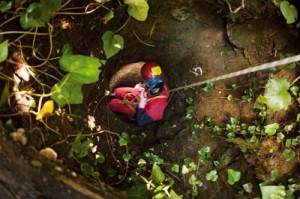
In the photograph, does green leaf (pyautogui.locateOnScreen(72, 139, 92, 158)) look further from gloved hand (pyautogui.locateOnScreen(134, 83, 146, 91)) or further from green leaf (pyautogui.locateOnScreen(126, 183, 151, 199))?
gloved hand (pyautogui.locateOnScreen(134, 83, 146, 91))

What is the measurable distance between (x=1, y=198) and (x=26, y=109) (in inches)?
21.0

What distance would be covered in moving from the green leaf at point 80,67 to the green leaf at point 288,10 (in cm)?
146

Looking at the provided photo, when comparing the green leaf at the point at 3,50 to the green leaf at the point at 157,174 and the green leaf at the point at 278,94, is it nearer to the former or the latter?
the green leaf at the point at 157,174

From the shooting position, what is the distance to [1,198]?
5.35 ft

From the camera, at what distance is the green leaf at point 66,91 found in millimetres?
2045

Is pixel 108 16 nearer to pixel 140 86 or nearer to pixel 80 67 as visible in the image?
pixel 80 67

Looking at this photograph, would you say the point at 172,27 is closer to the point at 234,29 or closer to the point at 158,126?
the point at 234,29

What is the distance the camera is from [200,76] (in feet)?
11.1

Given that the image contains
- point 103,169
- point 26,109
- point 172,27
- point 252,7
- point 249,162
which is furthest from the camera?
point 172,27

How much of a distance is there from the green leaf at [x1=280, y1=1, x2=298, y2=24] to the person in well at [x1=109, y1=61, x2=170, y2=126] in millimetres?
1280

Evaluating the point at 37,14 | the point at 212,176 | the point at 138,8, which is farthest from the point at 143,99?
the point at 37,14

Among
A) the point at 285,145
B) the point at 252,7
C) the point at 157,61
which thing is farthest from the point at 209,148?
the point at 252,7

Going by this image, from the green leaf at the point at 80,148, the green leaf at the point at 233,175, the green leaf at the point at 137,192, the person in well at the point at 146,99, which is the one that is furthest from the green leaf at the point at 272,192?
the green leaf at the point at 80,148

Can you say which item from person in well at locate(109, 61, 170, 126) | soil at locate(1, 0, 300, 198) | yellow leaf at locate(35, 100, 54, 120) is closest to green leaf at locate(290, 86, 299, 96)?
soil at locate(1, 0, 300, 198)
